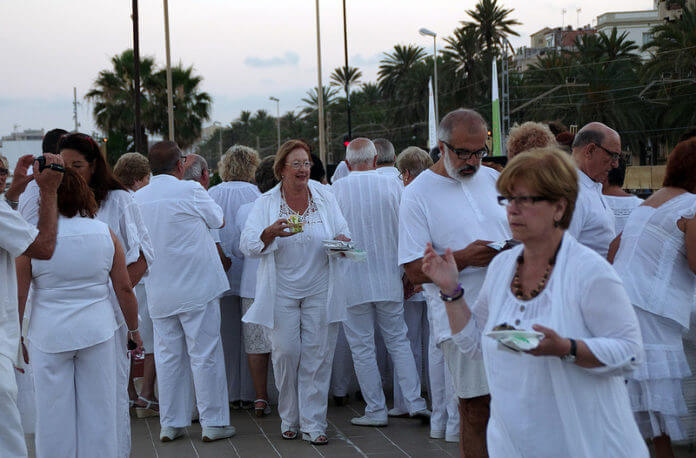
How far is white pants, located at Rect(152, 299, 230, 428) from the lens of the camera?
21.8 feet

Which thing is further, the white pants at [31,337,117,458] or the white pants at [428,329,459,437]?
the white pants at [428,329,459,437]

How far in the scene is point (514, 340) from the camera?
8.66 feet

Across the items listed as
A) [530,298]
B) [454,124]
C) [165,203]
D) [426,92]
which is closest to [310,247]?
[165,203]

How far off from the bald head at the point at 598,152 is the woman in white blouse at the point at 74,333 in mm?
2983

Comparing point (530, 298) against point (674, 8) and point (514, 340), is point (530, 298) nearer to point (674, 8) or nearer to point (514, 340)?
point (514, 340)

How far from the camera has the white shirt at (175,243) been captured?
657 centimetres

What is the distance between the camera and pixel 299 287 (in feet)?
20.9

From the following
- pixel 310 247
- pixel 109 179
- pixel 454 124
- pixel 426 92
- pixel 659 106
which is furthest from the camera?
pixel 426 92

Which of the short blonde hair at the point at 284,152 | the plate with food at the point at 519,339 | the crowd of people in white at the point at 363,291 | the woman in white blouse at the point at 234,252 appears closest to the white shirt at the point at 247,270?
Result: the crowd of people in white at the point at 363,291

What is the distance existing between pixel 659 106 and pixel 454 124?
4176 centimetres

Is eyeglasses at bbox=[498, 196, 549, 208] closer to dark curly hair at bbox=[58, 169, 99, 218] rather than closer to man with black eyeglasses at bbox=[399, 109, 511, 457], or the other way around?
man with black eyeglasses at bbox=[399, 109, 511, 457]

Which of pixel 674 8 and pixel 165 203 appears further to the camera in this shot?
pixel 674 8

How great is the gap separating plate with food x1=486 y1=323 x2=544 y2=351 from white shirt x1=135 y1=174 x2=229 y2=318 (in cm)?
427

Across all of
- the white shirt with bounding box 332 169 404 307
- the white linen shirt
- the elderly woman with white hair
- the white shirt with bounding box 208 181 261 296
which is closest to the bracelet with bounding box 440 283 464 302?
the white linen shirt
